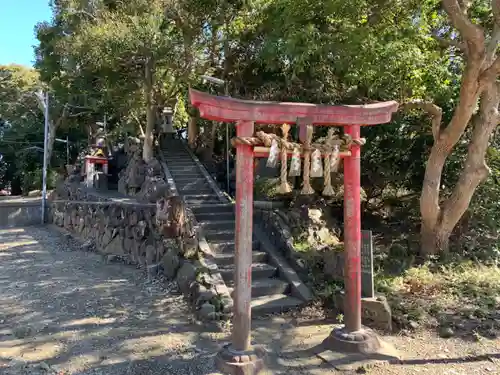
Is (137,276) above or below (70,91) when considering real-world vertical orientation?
below

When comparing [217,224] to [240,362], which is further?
[217,224]

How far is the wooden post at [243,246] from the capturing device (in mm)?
5145

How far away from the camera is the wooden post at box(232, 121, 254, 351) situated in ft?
16.9

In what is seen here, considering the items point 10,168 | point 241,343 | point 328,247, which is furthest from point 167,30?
point 10,168

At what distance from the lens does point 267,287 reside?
775cm

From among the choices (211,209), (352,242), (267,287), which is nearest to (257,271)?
(267,287)

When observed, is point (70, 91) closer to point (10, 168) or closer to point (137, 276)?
point (137, 276)

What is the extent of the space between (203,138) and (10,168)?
23219 mm

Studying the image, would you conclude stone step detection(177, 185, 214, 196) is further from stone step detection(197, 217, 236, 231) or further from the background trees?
stone step detection(197, 217, 236, 231)

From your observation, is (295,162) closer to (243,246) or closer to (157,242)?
(243,246)

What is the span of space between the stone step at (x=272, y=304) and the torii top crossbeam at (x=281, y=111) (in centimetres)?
334

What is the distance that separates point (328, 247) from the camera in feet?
30.0

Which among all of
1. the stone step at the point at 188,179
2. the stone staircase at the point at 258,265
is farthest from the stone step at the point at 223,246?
the stone step at the point at 188,179

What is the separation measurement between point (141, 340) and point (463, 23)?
24.6ft
